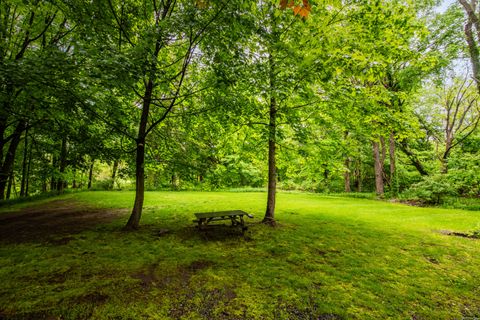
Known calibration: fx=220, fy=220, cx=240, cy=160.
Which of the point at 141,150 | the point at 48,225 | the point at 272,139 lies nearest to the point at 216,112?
the point at 272,139

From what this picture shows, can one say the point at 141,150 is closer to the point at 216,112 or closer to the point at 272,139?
the point at 216,112

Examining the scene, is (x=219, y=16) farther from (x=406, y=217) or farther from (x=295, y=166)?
(x=406, y=217)

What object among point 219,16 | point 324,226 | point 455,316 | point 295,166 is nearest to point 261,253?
point 455,316

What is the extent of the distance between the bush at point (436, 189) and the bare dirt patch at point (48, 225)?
16.5 meters

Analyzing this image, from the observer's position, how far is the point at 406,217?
971 centimetres

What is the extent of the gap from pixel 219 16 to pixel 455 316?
6483mm

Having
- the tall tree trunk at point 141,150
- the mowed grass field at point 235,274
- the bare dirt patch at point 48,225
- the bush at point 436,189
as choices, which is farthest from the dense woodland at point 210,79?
the bush at point 436,189

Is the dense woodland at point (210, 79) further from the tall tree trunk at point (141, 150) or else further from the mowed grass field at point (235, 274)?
the mowed grass field at point (235, 274)

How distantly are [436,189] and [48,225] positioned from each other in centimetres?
1852

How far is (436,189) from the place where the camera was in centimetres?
1255

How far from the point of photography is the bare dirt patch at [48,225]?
608cm

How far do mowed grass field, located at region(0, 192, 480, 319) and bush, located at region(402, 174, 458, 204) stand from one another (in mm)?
6542

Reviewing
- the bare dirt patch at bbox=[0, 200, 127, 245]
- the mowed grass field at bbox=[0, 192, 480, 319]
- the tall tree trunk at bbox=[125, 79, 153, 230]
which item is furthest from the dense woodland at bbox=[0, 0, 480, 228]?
the bare dirt patch at bbox=[0, 200, 127, 245]

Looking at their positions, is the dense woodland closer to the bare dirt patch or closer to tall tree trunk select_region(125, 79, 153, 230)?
tall tree trunk select_region(125, 79, 153, 230)
